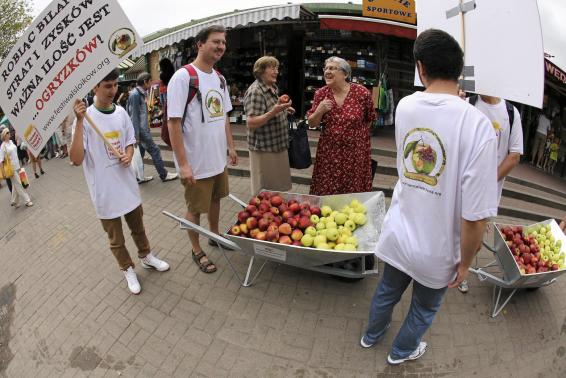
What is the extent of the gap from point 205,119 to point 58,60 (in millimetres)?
1192

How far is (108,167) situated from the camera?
3066mm

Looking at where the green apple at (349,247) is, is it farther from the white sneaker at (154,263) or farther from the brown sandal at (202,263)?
the white sneaker at (154,263)

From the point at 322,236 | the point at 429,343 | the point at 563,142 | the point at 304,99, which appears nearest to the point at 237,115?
the point at 304,99

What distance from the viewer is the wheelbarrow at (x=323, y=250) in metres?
2.69

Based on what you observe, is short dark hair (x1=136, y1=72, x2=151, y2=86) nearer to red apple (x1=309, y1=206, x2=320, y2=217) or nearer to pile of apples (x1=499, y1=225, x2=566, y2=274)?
red apple (x1=309, y1=206, x2=320, y2=217)

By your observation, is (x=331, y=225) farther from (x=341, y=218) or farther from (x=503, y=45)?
(x=503, y=45)

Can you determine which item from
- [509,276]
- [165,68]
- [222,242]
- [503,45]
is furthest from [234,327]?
[165,68]

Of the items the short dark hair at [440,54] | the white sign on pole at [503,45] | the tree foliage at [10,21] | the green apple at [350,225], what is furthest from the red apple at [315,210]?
the tree foliage at [10,21]

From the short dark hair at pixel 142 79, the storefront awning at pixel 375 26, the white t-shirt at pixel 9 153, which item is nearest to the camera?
the short dark hair at pixel 142 79

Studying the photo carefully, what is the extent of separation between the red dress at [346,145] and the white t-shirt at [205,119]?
0.96 m

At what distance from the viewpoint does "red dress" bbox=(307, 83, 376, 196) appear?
135 inches

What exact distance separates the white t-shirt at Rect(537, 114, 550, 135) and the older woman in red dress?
781cm

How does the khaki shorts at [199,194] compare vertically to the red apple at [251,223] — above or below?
above

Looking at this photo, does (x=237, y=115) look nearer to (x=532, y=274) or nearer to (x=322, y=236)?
(x=322, y=236)
